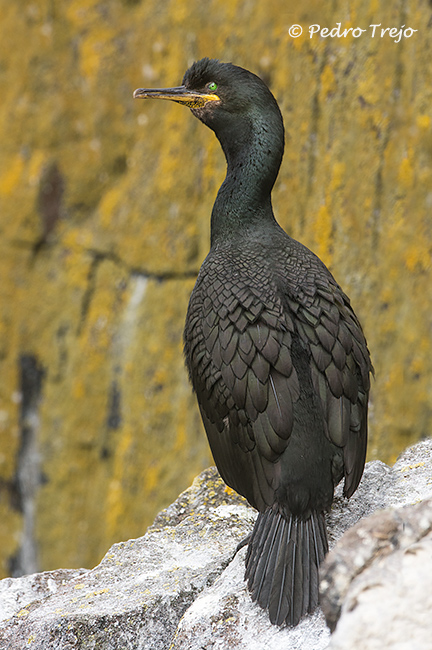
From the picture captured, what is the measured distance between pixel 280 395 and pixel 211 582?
2.87 ft

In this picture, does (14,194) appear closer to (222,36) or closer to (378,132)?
(222,36)

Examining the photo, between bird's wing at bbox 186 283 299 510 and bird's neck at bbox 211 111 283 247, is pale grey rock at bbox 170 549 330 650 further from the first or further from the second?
bird's neck at bbox 211 111 283 247

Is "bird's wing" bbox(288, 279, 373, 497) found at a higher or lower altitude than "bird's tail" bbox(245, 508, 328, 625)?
higher

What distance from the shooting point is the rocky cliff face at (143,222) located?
18.7 feet

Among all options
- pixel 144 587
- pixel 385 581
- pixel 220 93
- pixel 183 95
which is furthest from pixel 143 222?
pixel 385 581

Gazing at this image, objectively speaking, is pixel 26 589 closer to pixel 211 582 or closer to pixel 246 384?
pixel 211 582

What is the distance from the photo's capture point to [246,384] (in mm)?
2770

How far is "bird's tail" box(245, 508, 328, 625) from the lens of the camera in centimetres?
242

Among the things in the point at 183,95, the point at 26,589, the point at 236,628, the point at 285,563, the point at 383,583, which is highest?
the point at 183,95

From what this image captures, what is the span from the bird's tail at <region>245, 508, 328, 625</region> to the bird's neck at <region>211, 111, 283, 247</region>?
138 centimetres

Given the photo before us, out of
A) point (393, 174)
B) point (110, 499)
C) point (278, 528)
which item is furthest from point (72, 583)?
point (110, 499)

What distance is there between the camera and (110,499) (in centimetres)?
842

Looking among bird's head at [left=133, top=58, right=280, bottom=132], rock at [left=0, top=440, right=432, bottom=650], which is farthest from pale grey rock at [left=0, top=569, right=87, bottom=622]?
bird's head at [left=133, top=58, right=280, bottom=132]

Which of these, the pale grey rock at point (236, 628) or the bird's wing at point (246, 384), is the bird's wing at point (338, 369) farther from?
the pale grey rock at point (236, 628)
